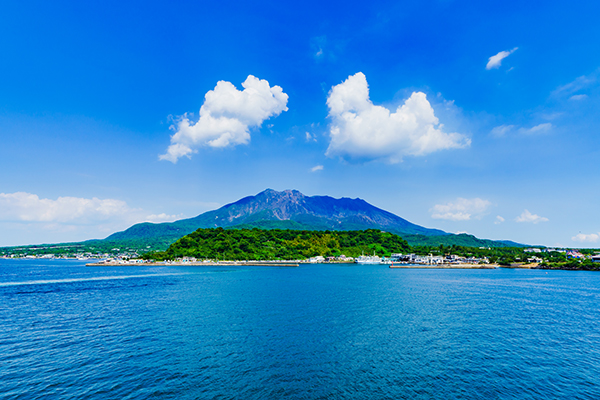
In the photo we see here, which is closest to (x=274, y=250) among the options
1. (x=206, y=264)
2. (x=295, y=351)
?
(x=206, y=264)

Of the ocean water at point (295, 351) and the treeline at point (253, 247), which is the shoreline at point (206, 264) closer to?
the treeline at point (253, 247)

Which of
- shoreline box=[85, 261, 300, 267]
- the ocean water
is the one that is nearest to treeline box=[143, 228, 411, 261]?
shoreline box=[85, 261, 300, 267]

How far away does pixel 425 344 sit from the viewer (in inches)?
912

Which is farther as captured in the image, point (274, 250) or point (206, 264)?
point (274, 250)

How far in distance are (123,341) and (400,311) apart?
28.7 m

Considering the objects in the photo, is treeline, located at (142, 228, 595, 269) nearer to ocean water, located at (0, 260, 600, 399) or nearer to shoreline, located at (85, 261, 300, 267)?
shoreline, located at (85, 261, 300, 267)

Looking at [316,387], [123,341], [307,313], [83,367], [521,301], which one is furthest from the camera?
[521,301]

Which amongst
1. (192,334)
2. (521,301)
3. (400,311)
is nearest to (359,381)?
(192,334)

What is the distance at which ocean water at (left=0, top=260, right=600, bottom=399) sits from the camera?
15.8 m

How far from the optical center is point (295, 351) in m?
21.2

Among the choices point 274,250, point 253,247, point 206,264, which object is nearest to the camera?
point 206,264

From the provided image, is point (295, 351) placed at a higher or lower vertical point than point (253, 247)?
lower

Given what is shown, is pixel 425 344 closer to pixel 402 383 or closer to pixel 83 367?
pixel 402 383

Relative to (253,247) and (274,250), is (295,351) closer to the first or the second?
(253,247)
